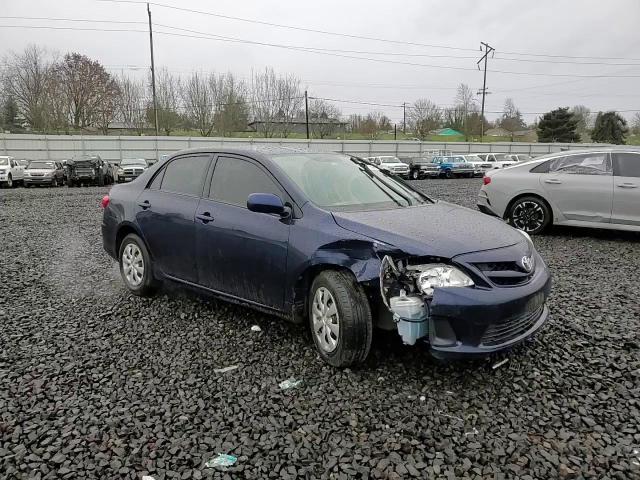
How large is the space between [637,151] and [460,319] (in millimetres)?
6362

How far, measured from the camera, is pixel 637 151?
24.3 feet

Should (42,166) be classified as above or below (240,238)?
above

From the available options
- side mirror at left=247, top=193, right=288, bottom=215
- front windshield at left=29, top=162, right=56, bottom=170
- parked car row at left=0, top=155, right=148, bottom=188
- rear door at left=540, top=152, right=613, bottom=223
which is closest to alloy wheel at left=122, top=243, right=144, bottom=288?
side mirror at left=247, top=193, right=288, bottom=215

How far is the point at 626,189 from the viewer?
726 centimetres

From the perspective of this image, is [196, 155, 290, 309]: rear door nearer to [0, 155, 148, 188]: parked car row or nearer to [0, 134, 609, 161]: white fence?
[0, 155, 148, 188]: parked car row

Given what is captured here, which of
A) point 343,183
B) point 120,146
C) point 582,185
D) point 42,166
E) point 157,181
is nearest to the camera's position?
point 343,183

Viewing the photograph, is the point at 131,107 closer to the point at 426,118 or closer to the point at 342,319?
the point at 426,118

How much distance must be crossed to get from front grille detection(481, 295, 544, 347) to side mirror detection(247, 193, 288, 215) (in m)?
1.62


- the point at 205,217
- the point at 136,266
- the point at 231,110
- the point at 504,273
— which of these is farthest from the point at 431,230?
the point at 231,110

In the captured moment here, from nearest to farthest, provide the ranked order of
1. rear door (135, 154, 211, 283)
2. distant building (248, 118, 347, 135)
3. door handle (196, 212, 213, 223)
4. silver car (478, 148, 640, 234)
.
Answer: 1. door handle (196, 212, 213, 223)
2. rear door (135, 154, 211, 283)
3. silver car (478, 148, 640, 234)
4. distant building (248, 118, 347, 135)

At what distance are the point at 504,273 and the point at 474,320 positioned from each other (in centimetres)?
41

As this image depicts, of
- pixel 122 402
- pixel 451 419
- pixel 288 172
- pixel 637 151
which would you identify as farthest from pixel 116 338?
pixel 637 151

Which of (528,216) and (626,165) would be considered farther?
(528,216)

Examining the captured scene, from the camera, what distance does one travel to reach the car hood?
3027 mm
